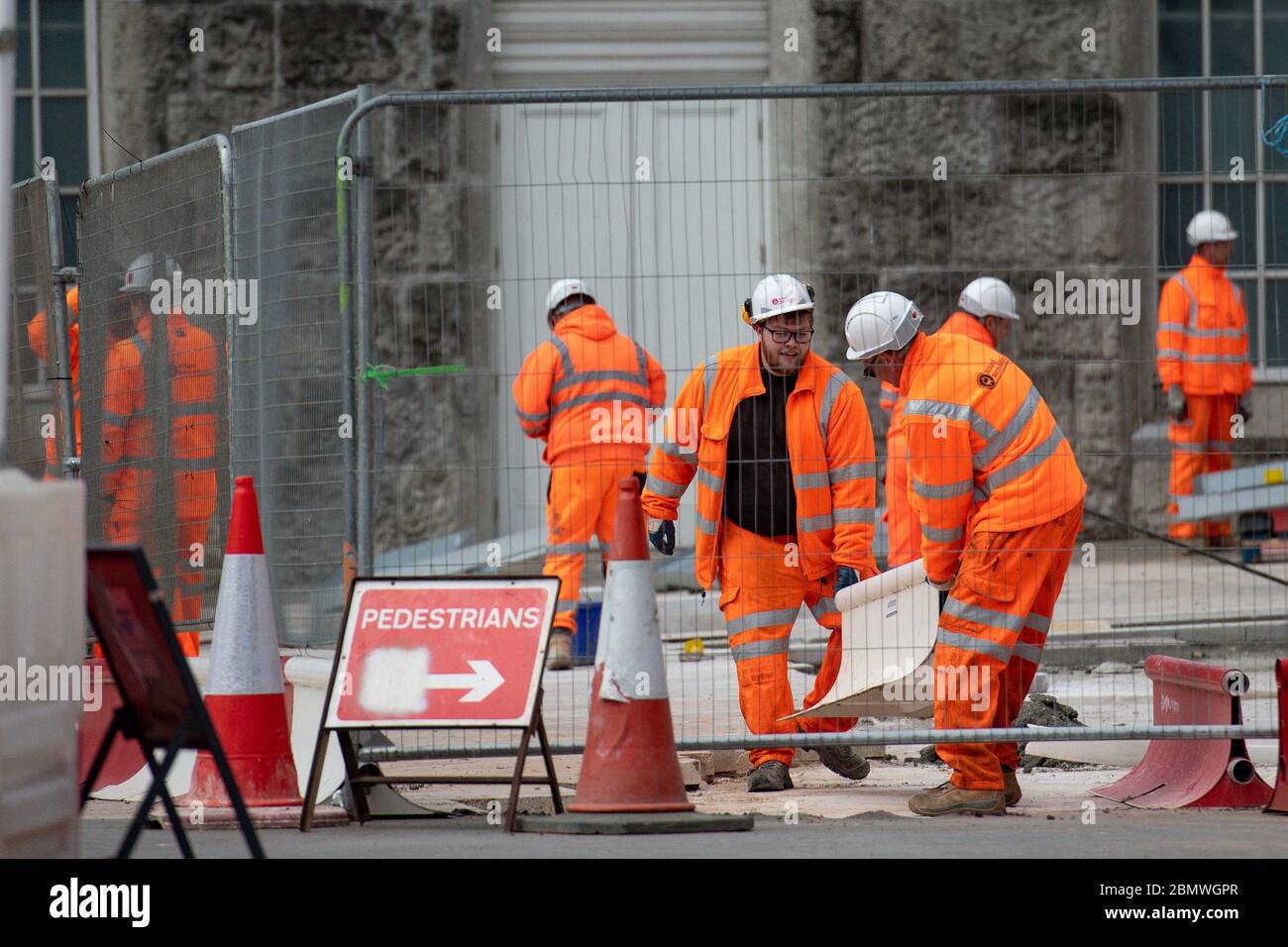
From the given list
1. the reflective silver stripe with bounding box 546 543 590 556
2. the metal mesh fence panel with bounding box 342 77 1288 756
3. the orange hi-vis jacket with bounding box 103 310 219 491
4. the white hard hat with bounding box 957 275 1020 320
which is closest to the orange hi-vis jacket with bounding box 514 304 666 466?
the metal mesh fence panel with bounding box 342 77 1288 756

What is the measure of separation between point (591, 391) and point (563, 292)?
1960 mm

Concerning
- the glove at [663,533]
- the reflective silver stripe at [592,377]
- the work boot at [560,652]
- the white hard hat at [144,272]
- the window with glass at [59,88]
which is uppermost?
the window with glass at [59,88]

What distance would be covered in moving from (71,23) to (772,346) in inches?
367

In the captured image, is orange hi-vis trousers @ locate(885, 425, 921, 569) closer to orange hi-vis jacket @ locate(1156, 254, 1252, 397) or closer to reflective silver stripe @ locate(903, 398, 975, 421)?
orange hi-vis jacket @ locate(1156, 254, 1252, 397)

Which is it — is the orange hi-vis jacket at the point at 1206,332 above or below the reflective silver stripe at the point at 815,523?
above

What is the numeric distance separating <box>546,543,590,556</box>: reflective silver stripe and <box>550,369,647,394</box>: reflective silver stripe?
3.03 ft

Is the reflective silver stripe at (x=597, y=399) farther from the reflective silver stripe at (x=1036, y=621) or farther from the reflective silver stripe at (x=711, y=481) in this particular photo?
the reflective silver stripe at (x=1036, y=621)

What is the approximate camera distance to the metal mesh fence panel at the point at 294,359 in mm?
7574

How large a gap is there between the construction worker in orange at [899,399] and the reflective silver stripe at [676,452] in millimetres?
1679

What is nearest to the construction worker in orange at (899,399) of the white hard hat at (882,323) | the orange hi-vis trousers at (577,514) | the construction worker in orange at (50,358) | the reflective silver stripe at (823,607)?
the orange hi-vis trousers at (577,514)

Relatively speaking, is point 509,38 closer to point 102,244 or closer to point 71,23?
point 71,23

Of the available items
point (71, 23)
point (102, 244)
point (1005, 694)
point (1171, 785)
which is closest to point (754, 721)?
point (1005, 694)

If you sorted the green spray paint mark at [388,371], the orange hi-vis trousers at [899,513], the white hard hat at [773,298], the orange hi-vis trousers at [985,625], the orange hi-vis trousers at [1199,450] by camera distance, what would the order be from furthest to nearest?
the orange hi-vis trousers at [899,513] < the orange hi-vis trousers at [1199,450] < the white hard hat at [773,298] < the green spray paint mark at [388,371] < the orange hi-vis trousers at [985,625]

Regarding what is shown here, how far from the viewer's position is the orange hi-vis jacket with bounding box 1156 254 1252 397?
9.31 meters
